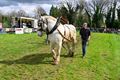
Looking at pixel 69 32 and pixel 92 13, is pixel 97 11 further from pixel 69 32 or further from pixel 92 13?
pixel 69 32

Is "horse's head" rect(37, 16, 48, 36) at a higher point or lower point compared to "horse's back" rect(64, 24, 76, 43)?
higher

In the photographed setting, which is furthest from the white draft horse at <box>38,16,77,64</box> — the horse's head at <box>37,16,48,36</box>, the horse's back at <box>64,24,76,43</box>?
the horse's back at <box>64,24,76,43</box>

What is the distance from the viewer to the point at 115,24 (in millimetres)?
105125

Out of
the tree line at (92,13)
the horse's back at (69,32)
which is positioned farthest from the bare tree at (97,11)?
the horse's back at (69,32)

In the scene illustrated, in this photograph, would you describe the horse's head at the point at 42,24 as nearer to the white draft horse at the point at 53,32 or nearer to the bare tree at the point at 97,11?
the white draft horse at the point at 53,32

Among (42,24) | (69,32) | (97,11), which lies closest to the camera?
(42,24)

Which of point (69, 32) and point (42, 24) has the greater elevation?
point (42, 24)

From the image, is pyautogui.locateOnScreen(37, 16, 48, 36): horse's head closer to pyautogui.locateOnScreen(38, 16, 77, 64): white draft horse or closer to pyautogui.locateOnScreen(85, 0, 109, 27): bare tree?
pyautogui.locateOnScreen(38, 16, 77, 64): white draft horse

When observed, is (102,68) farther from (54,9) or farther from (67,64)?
(54,9)

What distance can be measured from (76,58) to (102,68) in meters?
2.61

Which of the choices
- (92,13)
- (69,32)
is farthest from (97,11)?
(69,32)

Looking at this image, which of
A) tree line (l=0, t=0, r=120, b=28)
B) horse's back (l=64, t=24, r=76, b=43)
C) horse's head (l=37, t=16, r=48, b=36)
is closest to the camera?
horse's head (l=37, t=16, r=48, b=36)

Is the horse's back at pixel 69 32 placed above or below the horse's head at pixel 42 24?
below

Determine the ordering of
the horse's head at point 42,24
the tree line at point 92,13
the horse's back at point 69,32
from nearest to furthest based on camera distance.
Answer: the horse's head at point 42,24, the horse's back at point 69,32, the tree line at point 92,13
